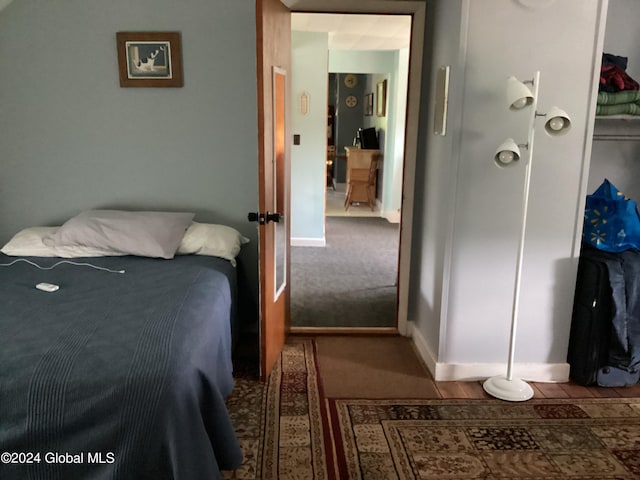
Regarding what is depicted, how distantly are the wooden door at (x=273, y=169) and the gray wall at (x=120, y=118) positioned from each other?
250mm

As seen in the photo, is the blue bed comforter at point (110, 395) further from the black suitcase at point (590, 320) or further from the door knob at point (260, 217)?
the black suitcase at point (590, 320)

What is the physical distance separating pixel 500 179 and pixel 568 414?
1.19 m

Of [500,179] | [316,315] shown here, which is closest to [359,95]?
[316,315]

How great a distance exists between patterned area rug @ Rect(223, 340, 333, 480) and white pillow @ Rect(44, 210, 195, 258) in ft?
2.77

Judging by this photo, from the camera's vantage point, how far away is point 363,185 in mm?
8148

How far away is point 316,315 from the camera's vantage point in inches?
147

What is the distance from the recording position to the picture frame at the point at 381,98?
26.1 ft

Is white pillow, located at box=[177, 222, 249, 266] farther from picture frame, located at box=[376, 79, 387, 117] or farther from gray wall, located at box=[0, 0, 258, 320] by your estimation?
picture frame, located at box=[376, 79, 387, 117]

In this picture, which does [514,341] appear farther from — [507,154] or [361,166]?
[361,166]

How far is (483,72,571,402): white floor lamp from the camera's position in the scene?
232 cm

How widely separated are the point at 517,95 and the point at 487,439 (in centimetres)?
153

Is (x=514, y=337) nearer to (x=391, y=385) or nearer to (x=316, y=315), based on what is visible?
(x=391, y=385)

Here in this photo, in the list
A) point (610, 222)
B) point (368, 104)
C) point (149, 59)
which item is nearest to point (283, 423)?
point (610, 222)

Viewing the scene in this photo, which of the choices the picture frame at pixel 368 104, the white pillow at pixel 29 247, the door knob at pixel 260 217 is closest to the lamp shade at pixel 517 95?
the door knob at pixel 260 217
